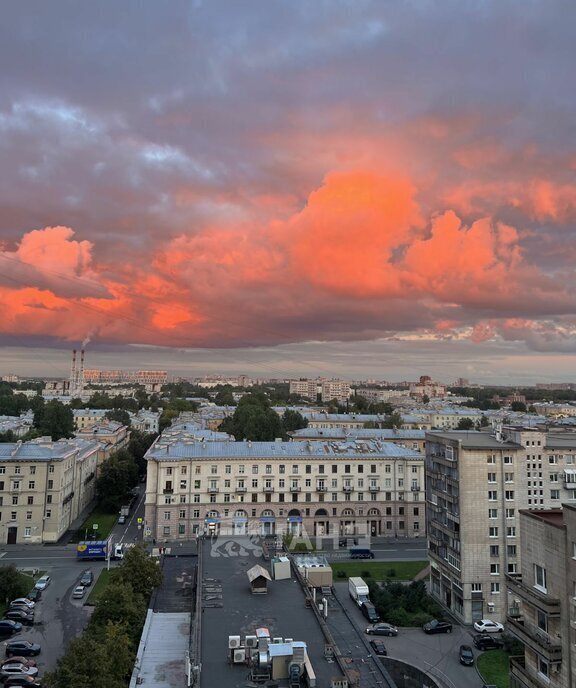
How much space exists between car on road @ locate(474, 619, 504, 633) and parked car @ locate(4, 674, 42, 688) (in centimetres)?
2741

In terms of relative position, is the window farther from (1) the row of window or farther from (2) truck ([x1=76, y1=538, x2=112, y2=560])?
(1) the row of window

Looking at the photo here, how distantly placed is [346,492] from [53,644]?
35113 millimetres

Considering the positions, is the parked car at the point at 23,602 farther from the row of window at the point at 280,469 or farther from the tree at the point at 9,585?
the row of window at the point at 280,469

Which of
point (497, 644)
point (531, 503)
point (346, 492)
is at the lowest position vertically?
point (497, 644)

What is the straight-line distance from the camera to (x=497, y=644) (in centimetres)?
3634

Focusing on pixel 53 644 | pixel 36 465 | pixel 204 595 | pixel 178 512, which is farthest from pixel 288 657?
pixel 36 465

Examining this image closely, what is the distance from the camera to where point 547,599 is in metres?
19.0

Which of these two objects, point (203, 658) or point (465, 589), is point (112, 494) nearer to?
point (465, 589)

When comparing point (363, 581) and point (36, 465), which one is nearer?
point (363, 581)

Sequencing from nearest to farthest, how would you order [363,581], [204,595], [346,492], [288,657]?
[288,657] < [204,595] < [363,581] < [346,492]

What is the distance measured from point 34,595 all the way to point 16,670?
12.4 metres

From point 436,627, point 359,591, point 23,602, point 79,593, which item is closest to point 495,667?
point 436,627

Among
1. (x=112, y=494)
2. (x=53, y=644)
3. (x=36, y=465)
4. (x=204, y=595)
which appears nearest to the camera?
(x=204, y=595)

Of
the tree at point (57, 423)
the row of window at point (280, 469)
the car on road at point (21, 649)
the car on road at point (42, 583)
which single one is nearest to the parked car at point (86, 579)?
the car on road at point (42, 583)
